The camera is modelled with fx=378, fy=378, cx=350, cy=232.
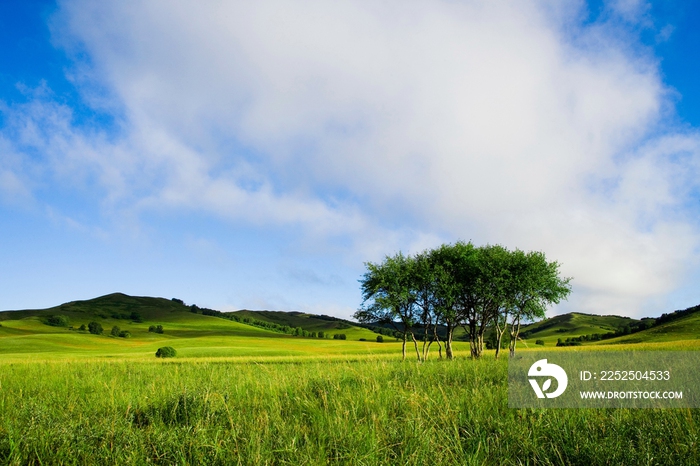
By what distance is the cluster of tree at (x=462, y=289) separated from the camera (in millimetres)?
40906

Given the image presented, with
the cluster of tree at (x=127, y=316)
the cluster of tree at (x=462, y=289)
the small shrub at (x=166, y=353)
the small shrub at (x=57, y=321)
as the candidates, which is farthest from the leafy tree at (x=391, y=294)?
the cluster of tree at (x=127, y=316)

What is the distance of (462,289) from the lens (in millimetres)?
43406

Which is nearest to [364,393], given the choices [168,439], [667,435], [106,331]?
[168,439]

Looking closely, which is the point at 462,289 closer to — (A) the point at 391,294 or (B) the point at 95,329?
(A) the point at 391,294

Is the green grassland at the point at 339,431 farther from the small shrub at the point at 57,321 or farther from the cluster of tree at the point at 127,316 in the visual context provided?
the cluster of tree at the point at 127,316

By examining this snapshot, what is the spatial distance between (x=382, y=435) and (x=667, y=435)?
12.1 ft

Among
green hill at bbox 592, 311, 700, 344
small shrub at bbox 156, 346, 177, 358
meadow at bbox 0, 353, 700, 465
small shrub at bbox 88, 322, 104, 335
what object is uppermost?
green hill at bbox 592, 311, 700, 344

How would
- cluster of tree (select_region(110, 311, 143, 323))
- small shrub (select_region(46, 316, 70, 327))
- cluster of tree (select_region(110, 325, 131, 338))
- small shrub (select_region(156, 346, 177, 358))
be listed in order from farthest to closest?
cluster of tree (select_region(110, 311, 143, 323)) < small shrub (select_region(46, 316, 70, 327)) < cluster of tree (select_region(110, 325, 131, 338)) < small shrub (select_region(156, 346, 177, 358))

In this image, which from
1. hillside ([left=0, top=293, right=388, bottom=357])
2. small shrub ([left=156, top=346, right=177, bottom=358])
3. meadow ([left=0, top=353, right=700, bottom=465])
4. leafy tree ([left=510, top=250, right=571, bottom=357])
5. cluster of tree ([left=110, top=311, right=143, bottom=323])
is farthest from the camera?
cluster of tree ([left=110, top=311, right=143, bottom=323])

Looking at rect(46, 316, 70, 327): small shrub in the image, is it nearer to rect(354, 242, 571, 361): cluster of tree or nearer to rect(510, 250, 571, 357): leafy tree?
rect(354, 242, 571, 361): cluster of tree

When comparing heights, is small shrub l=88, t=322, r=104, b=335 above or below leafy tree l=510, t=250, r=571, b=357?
below

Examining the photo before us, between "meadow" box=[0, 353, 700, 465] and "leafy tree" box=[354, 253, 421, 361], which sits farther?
"leafy tree" box=[354, 253, 421, 361]

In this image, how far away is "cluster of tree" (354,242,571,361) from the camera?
40.9 m

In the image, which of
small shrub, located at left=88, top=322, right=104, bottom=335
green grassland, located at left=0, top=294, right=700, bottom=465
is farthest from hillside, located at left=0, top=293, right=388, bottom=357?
green grassland, located at left=0, top=294, right=700, bottom=465
